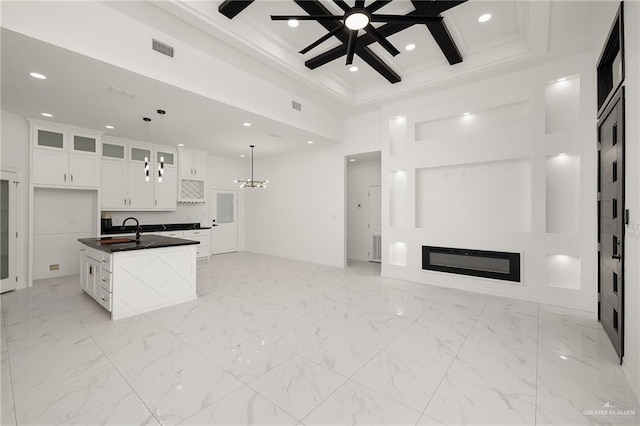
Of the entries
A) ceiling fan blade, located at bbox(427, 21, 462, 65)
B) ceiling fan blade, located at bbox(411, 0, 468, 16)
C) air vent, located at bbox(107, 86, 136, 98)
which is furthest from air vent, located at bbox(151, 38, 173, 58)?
ceiling fan blade, located at bbox(427, 21, 462, 65)

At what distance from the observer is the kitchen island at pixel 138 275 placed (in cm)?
360

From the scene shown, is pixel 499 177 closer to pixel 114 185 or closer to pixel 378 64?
pixel 378 64

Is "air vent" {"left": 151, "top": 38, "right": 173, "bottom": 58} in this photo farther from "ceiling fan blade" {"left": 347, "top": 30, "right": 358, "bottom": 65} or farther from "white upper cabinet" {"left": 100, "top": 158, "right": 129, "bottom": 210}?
"white upper cabinet" {"left": 100, "top": 158, "right": 129, "bottom": 210}

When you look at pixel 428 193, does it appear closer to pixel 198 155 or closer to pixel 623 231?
pixel 623 231

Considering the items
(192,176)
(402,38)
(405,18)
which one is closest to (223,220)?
(192,176)

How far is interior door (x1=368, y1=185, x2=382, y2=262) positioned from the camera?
7.54 metres

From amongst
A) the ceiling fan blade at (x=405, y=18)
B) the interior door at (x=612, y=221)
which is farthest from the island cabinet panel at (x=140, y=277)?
the interior door at (x=612, y=221)

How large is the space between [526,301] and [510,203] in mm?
1573

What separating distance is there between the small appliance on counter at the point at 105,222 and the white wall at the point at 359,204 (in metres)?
5.96

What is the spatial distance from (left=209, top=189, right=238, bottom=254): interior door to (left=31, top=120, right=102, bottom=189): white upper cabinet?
321cm

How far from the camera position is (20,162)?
487cm

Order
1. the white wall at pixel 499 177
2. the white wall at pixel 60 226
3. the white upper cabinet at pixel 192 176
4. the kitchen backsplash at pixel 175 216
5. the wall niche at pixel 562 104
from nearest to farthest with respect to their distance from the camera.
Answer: the white wall at pixel 499 177 → the wall niche at pixel 562 104 → the white wall at pixel 60 226 → the kitchen backsplash at pixel 175 216 → the white upper cabinet at pixel 192 176

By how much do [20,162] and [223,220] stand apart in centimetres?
472

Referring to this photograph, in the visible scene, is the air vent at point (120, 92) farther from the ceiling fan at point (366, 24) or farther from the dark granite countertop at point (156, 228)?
the dark granite countertop at point (156, 228)
